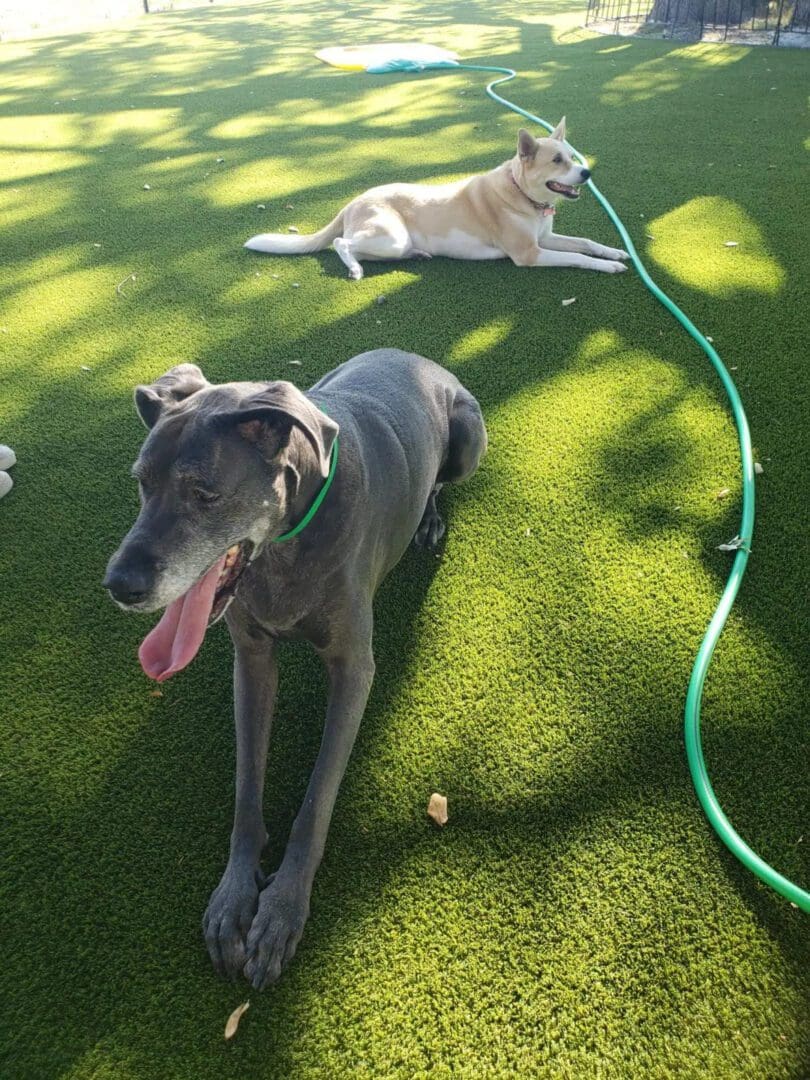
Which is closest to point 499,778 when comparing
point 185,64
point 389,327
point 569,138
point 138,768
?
point 138,768

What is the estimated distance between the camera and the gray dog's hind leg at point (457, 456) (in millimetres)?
3457

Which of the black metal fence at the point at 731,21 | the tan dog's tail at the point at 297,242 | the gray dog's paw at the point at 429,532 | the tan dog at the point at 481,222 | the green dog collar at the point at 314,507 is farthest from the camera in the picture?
the black metal fence at the point at 731,21

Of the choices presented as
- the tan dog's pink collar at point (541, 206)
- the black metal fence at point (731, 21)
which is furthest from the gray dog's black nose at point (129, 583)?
the black metal fence at point (731, 21)

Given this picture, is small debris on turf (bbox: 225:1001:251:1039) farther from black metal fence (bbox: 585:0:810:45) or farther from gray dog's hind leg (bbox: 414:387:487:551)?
black metal fence (bbox: 585:0:810:45)

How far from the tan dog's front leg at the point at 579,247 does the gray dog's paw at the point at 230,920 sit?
5.17 metres

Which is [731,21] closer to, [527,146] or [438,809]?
[527,146]

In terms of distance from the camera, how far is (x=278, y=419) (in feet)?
6.47

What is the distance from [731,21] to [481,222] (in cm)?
1228

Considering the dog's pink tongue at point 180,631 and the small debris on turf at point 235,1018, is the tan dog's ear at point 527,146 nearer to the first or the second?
the dog's pink tongue at point 180,631

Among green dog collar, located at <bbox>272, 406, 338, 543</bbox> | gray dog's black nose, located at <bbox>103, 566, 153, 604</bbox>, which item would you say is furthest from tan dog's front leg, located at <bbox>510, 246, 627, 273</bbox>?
gray dog's black nose, located at <bbox>103, 566, 153, 604</bbox>

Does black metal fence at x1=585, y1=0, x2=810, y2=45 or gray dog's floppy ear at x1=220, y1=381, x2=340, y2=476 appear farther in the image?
black metal fence at x1=585, y1=0, x2=810, y2=45

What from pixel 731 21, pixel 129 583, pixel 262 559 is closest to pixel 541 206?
pixel 262 559

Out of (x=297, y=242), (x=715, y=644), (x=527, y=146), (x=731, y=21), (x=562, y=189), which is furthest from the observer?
(x=731, y=21)

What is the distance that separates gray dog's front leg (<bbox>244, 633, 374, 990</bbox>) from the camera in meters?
2.02
